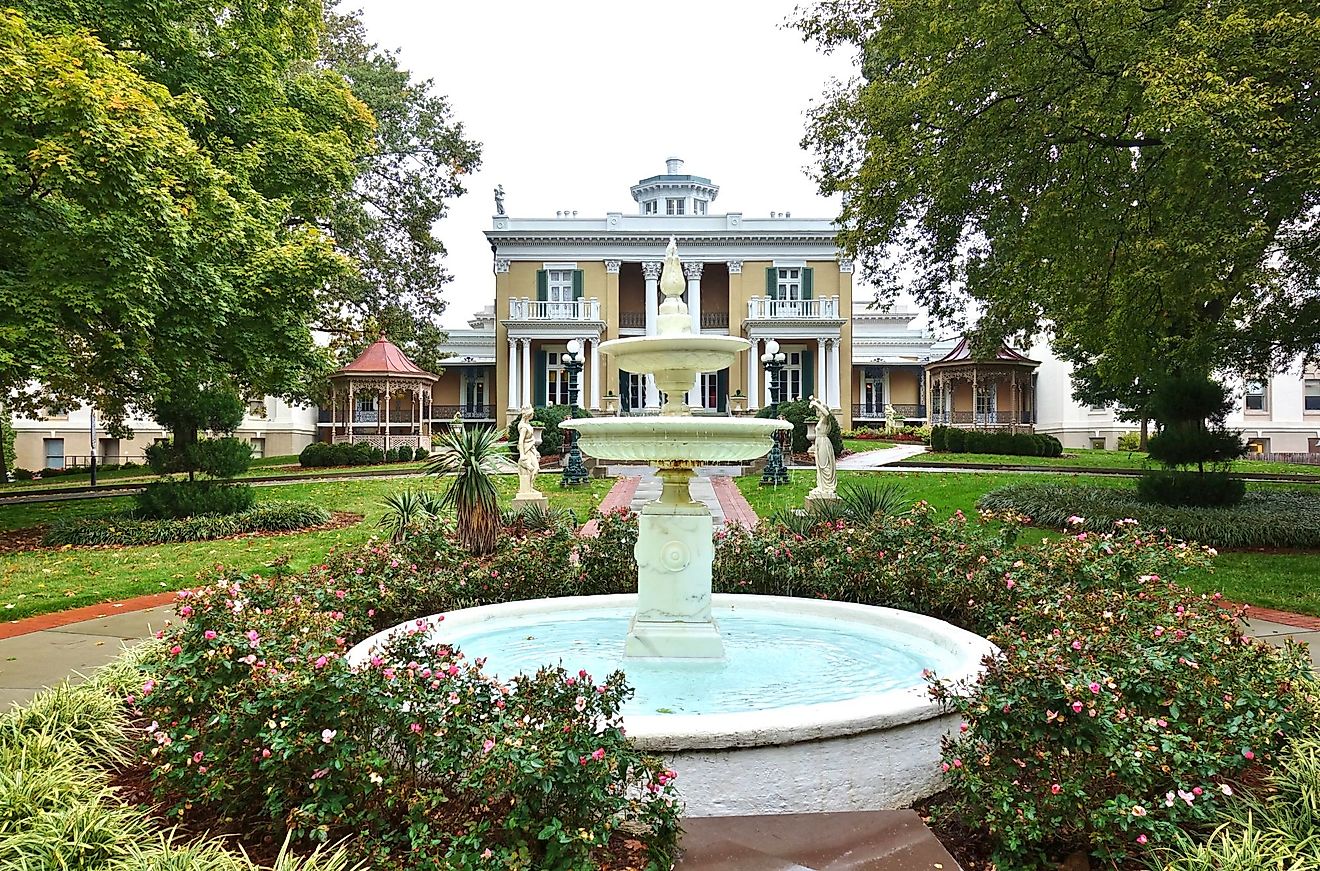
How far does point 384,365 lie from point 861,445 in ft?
69.1

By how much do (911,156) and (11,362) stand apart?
12624mm

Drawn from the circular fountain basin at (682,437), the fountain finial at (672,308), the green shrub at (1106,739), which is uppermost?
the fountain finial at (672,308)

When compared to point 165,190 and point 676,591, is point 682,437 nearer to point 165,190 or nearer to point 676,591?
point 676,591

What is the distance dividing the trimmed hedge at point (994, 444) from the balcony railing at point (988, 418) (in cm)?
798

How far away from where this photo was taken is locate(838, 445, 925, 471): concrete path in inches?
957

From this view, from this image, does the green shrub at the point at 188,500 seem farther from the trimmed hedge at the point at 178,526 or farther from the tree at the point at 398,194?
the tree at the point at 398,194

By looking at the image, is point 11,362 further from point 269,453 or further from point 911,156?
point 269,453

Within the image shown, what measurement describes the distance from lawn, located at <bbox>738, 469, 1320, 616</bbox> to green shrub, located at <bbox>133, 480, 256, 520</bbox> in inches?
392

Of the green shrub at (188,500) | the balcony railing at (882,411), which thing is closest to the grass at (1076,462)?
the balcony railing at (882,411)

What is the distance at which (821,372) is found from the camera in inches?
1495

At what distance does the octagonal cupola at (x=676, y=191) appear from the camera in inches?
1715

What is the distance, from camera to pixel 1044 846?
3.13 meters

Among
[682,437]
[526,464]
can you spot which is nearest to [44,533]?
[526,464]

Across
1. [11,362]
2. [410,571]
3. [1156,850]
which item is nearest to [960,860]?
[1156,850]
